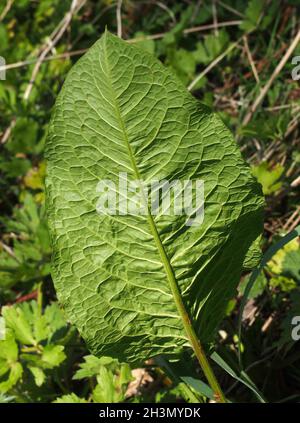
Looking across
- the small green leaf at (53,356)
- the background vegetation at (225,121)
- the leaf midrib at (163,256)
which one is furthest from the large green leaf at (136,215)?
the small green leaf at (53,356)

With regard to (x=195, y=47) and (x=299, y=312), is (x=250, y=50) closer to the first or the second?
(x=195, y=47)

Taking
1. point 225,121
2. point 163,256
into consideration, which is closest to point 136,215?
point 163,256

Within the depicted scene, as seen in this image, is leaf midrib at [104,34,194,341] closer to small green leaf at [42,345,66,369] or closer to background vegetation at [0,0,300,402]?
background vegetation at [0,0,300,402]

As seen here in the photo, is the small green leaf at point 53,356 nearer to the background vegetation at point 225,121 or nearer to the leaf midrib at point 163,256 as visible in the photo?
the background vegetation at point 225,121

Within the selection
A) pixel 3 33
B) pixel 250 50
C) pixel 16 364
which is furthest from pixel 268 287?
pixel 3 33

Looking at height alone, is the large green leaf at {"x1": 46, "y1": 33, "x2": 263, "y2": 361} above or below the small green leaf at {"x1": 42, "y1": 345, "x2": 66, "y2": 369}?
above

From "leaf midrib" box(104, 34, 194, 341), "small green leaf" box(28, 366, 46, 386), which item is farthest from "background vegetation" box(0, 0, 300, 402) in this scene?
"leaf midrib" box(104, 34, 194, 341)
